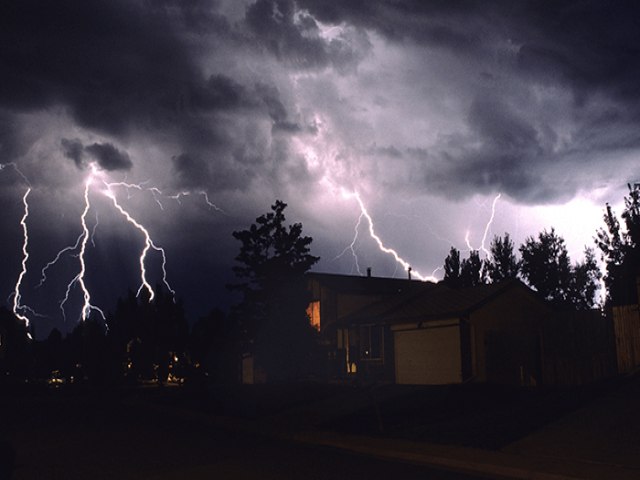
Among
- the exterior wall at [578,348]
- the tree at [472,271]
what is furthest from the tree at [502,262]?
the exterior wall at [578,348]

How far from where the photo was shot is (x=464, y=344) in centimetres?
3133

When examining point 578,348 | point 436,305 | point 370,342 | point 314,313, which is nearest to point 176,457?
point 578,348

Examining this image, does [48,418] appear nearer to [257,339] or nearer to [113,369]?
[257,339]

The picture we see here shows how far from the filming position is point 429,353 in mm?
32969

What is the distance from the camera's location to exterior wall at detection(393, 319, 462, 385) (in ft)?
103

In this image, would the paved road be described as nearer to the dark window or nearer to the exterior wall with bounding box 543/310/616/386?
the exterior wall with bounding box 543/310/616/386

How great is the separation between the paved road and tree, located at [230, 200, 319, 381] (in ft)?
55.0

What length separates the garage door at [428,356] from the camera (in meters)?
31.5

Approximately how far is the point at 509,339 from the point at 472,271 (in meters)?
44.3

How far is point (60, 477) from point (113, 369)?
3234 inches

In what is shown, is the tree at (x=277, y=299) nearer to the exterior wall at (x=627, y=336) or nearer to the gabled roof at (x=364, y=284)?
the gabled roof at (x=364, y=284)

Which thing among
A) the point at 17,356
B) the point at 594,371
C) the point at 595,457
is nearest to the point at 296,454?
the point at 595,457

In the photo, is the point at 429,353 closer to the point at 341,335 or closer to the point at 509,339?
the point at 509,339

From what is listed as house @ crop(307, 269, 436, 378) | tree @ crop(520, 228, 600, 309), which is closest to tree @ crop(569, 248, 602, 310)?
tree @ crop(520, 228, 600, 309)
